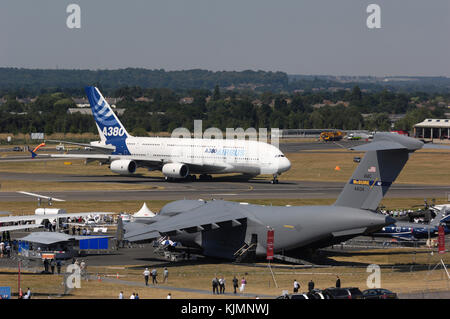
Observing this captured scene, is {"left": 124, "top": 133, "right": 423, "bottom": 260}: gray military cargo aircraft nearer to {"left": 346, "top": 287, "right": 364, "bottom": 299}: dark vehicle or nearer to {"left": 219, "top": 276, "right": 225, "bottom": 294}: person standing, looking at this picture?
{"left": 219, "top": 276, "right": 225, "bottom": 294}: person standing

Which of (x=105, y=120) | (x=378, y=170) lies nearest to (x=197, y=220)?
(x=378, y=170)

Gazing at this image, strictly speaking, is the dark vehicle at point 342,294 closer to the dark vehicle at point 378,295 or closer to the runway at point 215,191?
the dark vehicle at point 378,295

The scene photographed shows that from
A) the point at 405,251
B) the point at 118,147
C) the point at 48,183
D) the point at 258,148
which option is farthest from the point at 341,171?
the point at 405,251

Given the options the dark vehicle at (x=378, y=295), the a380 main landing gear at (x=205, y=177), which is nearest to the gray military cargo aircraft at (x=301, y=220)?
the dark vehicle at (x=378, y=295)

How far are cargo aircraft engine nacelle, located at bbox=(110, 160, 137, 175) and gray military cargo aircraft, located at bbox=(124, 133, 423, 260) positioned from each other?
53570mm

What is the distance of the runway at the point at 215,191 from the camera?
9450 cm

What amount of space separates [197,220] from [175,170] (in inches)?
2099

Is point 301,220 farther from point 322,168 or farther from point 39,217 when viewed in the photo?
point 322,168

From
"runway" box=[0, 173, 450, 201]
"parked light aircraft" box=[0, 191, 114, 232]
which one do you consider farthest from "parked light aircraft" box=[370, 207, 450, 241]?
"runway" box=[0, 173, 450, 201]

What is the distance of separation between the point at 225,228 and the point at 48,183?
2286 inches

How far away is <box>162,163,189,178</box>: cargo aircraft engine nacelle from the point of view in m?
110

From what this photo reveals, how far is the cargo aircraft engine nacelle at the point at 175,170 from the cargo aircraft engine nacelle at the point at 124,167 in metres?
4.74

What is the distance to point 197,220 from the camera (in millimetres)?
56938
